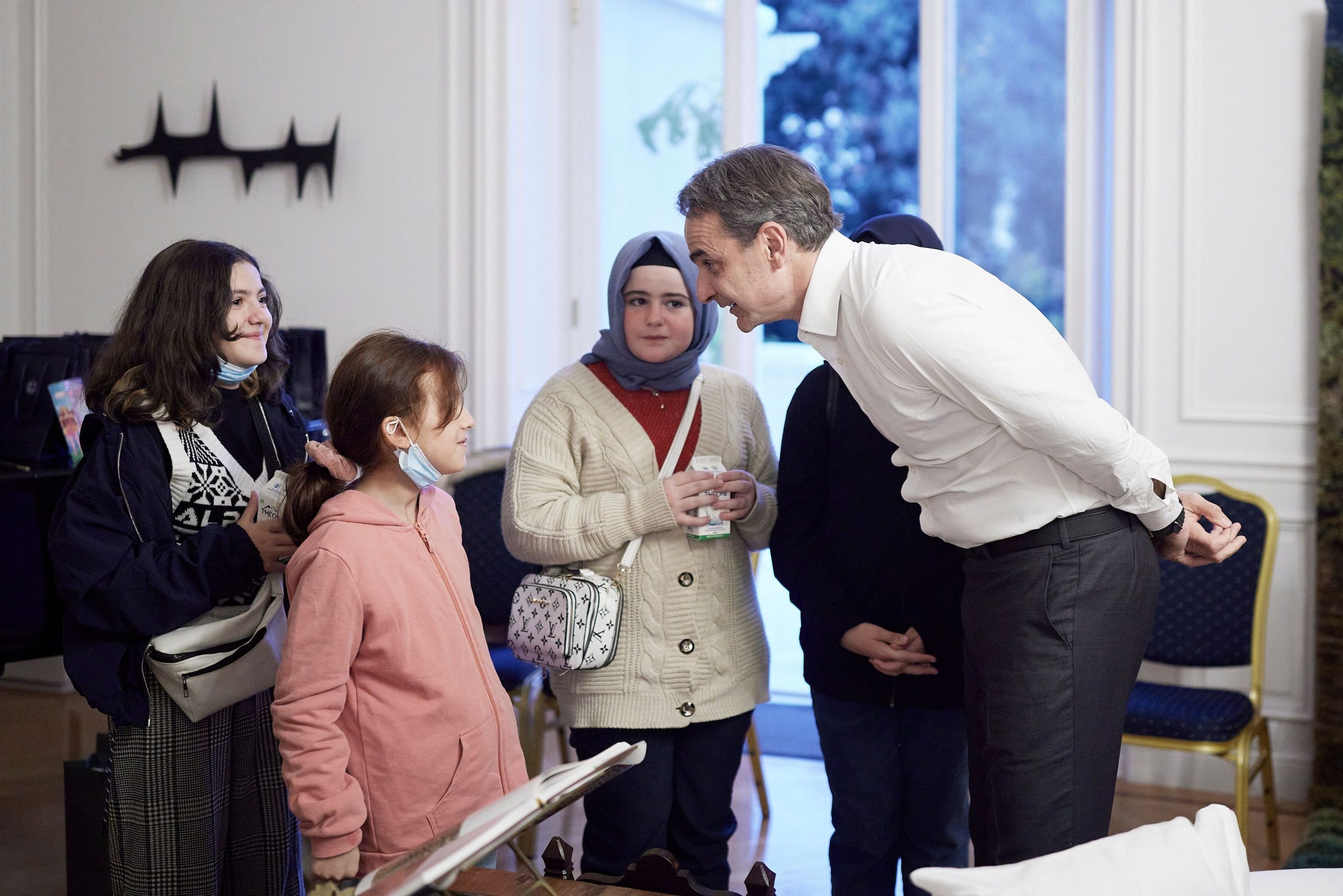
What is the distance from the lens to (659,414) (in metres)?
2.31

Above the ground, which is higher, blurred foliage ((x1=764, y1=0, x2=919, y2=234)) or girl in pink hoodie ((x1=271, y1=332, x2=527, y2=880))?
blurred foliage ((x1=764, y1=0, x2=919, y2=234))

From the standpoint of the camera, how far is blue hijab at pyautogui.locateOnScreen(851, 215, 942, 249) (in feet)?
6.86

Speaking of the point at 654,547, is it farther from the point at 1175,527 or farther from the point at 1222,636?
the point at 1222,636

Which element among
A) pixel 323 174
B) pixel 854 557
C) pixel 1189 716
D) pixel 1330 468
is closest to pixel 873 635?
pixel 854 557

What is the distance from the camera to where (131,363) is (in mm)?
2037

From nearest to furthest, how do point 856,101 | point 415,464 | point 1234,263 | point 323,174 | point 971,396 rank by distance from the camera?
point 971,396 → point 415,464 → point 1234,263 → point 856,101 → point 323,174

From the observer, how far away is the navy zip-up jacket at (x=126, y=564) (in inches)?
76.0

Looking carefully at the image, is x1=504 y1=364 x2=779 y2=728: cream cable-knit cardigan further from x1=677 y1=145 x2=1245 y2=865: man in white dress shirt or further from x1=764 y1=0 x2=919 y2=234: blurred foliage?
x1=764 y1=0 x2=919 y2=234: blurred foliage

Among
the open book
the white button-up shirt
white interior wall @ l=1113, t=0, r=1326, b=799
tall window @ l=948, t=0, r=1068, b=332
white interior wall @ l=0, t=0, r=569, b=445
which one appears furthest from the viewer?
white interior wall @ l=0, t=0, r=569, b=445

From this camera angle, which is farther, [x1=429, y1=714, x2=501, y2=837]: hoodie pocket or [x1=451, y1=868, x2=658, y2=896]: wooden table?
[x1=429, y1=714, x2=501, y2=837]: hoodie pocket

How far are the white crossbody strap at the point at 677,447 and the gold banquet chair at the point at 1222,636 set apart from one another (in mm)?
1592

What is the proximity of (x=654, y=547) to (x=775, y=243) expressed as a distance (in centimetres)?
68

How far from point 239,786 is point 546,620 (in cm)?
63

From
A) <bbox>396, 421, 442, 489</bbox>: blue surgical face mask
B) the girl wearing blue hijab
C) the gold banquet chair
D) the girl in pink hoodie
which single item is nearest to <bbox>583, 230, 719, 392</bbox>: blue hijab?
the girl wearing blue hijab
